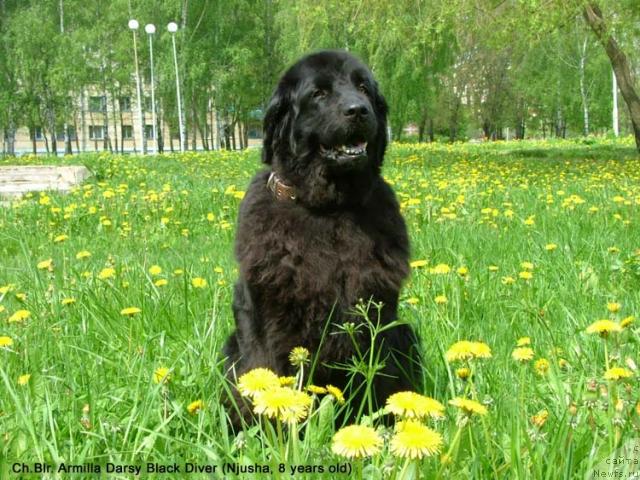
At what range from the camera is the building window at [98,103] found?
167ft

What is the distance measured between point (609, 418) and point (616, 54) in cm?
1688

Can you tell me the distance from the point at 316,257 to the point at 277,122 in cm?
67

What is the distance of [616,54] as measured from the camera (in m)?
16.3

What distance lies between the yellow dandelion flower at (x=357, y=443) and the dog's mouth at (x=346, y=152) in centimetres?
166

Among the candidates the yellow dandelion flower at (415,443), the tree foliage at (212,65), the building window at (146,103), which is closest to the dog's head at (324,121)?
the yellow dandelion flower at (415,443)

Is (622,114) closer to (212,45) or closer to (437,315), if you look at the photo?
(212,45)

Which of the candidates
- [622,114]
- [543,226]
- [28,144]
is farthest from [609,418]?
[28,144]

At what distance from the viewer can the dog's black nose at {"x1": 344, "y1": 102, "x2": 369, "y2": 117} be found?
256cm

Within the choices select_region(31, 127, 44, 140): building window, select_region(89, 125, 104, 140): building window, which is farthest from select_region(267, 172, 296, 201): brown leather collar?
select_region(89, 125, 104, 140): building window

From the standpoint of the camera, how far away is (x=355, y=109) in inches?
101

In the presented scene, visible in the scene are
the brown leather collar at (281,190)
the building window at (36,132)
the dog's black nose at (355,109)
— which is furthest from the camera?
the building window at (36,132)

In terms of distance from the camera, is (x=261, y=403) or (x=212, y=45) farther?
(x=212, y=45)

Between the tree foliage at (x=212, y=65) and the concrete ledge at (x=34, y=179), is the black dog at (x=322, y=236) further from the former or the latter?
the tree foliage at (x=212, y=65)

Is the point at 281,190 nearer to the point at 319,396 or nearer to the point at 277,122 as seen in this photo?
the point at 277,122
